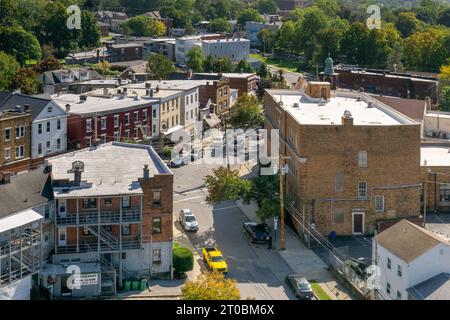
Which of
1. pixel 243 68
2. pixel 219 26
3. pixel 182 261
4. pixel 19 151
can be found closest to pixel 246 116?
pixel 19 151

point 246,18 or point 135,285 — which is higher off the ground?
point 246,18

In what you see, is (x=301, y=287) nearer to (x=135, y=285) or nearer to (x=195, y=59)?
(x=135, y=285)

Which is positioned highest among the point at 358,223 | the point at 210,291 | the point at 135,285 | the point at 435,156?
the point at 435,156

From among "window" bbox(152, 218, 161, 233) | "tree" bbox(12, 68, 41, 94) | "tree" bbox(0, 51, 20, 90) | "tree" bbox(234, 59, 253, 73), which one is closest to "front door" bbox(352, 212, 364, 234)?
"window" bbox(152, 218, 161, 233)

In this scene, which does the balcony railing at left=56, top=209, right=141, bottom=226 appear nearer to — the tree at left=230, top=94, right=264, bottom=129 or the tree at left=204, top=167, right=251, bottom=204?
the tree at left=204, top=167, right=251, bottom=204

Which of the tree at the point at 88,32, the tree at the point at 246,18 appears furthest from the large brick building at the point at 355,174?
the tree at the point at 246,18

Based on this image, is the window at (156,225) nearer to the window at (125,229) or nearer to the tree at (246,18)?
the window at (125,229)

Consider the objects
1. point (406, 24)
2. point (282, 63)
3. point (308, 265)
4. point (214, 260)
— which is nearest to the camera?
point (214, 260)
